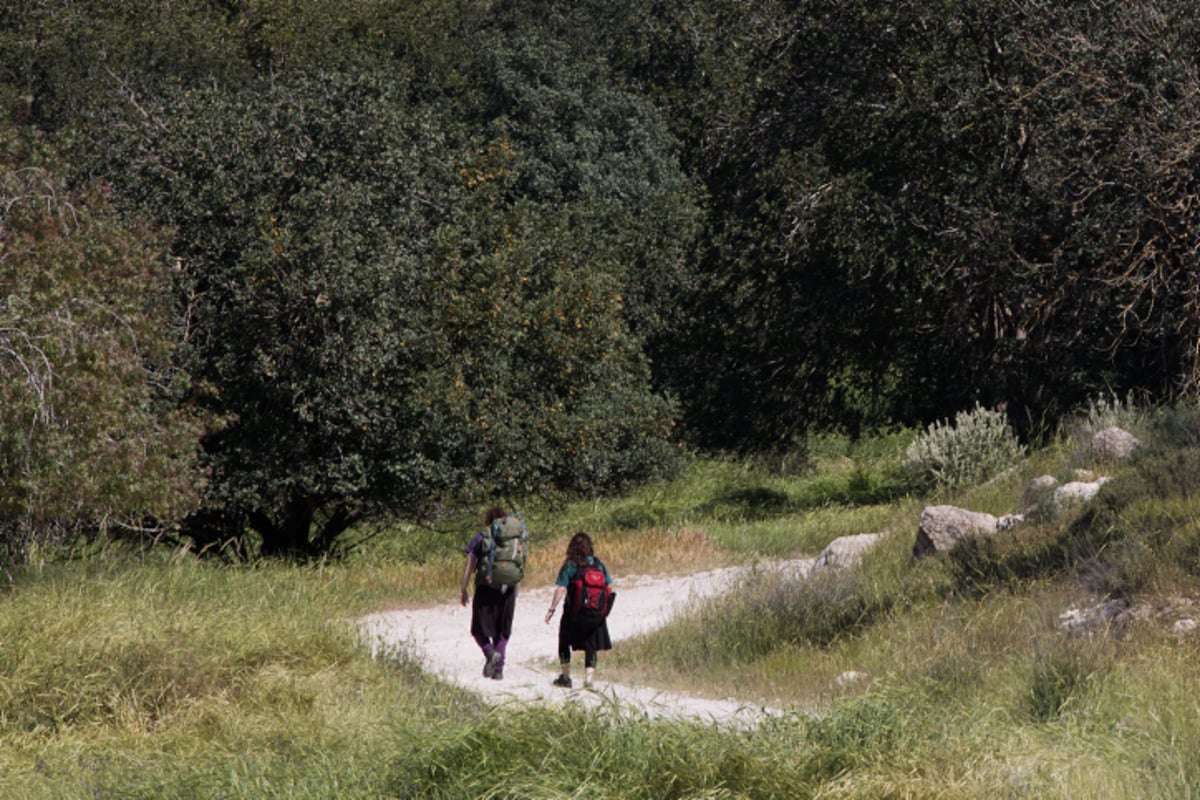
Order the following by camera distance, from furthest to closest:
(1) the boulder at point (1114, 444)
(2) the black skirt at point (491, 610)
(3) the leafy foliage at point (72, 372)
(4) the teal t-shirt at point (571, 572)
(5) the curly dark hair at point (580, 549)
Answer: (1) the boulder at point (1114, 444) → (2) the black skirt at point (491, 610) → (4) the teal t-shirt at point (571, 572) → (5) the curly dark hair at point (580, 549) → (3) the leafy foliage at point (72, 372)

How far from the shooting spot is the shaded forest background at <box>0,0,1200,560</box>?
14.7 m

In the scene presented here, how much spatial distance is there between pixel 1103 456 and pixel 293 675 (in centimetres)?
946

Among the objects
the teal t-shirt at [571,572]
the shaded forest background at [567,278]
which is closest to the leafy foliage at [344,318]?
the shaded forest background at [567,278]

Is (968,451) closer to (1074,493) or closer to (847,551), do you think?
(847,551)

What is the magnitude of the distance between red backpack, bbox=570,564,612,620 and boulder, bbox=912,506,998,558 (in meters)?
3.79

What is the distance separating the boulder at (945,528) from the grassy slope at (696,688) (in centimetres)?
46

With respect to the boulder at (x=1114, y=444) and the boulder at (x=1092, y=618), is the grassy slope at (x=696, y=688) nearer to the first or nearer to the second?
the boulder at (x=1092, y=618)

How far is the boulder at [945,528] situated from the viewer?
1337 centimetres

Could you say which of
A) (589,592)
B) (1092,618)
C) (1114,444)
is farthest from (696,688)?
(1114,444)

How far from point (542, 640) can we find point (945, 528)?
13.5 feet

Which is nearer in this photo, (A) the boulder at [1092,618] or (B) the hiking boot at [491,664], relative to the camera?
(A) the boulder at [1092,618]

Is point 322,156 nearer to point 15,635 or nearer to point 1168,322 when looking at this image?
point 15,635

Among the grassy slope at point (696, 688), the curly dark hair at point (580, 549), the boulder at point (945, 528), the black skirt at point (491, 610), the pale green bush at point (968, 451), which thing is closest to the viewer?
the grassy slope at point (696, 688)

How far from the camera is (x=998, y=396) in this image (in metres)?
21.9
